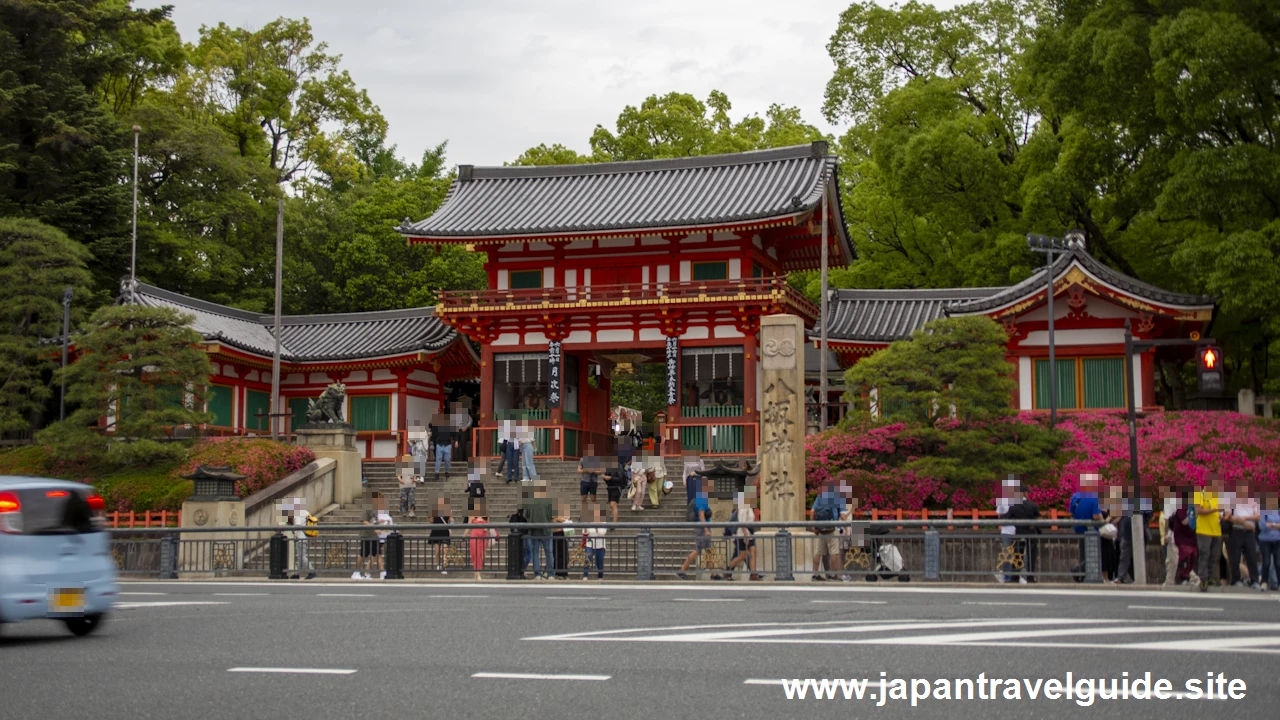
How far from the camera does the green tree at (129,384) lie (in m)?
31.2

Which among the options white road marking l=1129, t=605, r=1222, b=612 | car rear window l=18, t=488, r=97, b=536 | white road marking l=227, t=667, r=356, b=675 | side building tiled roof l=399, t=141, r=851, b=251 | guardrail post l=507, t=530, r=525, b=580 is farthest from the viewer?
side building tiled roof l=399, t=141, r=851, b=251

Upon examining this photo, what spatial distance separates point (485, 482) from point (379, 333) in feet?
41.5

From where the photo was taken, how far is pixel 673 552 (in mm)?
22297

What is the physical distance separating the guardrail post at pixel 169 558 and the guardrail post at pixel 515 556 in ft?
21.0

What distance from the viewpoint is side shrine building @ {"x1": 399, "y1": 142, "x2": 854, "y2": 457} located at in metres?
36.3

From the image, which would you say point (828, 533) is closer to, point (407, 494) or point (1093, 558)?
point (1093, 558)

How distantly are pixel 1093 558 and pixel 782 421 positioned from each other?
629 cm

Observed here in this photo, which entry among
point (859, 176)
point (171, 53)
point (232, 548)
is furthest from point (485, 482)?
point (171, 53)

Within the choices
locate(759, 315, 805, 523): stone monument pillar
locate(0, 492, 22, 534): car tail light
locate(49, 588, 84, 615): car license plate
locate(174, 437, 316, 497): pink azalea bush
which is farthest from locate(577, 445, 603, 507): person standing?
locate(0, 492, 22, 534): car tail light

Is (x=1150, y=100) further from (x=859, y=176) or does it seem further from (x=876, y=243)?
(x=859, y=176)

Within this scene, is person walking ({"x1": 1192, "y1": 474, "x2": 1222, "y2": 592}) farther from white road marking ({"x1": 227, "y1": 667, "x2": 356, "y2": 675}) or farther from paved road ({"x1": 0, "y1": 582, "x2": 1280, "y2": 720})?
white road marking ({"x1": 227, "y1": 667, "x2": 356, "y2": 675})

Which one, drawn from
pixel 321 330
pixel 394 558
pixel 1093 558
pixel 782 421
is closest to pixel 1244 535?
pixel 1093 558

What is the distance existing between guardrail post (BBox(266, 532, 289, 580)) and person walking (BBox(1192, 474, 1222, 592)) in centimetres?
1481

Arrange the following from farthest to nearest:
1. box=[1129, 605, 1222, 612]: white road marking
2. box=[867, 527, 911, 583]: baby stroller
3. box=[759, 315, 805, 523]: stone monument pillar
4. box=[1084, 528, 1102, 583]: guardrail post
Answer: box=[759, 315, 805, 523]: stone monument pillar → box=[867, 527, 911, 583]: baby stroller → box=[1084, 528, 1102, 583]: guardrail post → box=[1129, 605, 1222, 612]: white road marking
